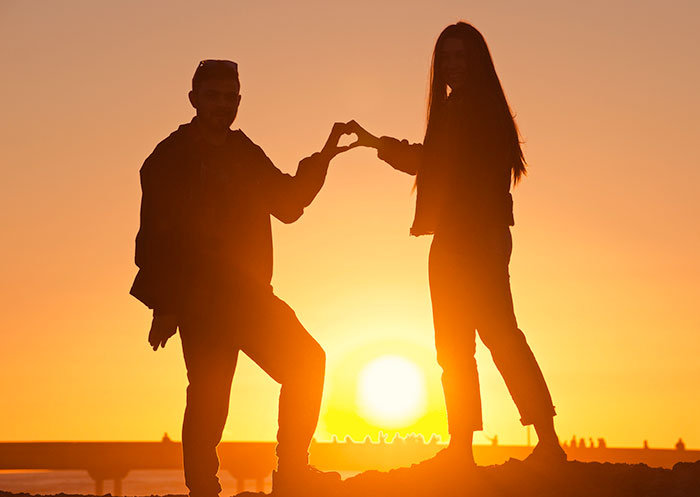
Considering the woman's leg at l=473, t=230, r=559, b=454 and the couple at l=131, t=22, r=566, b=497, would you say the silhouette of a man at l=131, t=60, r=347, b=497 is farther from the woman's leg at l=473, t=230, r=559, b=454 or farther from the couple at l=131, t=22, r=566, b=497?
the woman's leg at l=473, t=230, r=559, b=454

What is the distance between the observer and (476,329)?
360 inches

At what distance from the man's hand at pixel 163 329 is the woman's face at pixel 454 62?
9.56 ft

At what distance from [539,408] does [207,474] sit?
2.61 meters

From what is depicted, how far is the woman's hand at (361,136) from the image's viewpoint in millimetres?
10062

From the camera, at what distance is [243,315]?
8539mm

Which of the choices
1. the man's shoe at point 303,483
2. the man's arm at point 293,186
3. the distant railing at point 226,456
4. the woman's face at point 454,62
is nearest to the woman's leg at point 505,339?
the woman's face at point 454,62

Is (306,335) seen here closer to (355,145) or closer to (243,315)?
(243,315)

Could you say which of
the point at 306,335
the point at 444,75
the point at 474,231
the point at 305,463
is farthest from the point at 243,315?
the point at 444,75

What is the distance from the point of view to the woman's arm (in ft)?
33.4

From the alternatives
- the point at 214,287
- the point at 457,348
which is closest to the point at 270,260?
the point at 214,287

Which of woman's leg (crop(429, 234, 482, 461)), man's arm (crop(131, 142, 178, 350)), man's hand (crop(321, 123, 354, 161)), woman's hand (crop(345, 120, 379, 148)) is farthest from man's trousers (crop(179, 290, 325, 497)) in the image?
woman's hand (crop(345, 120, 379, 148))

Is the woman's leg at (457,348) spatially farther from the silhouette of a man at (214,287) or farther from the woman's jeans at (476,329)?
the silhouette of a man at (214,287)

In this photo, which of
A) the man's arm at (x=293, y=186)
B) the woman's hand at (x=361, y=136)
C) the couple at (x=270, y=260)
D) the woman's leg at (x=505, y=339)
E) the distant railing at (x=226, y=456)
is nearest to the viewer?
the couple at (x=270, y=260)

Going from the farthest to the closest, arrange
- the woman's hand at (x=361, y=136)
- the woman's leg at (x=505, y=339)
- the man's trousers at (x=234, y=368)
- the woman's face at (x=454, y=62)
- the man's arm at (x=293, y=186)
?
the woman's hand at (x=361, y=136), the woman's face at (x=454, y=62), the man's arm at (x=293, y=186), the woman's leg at (x=505, y=339), the man's trousers at (x=234, y=368)
